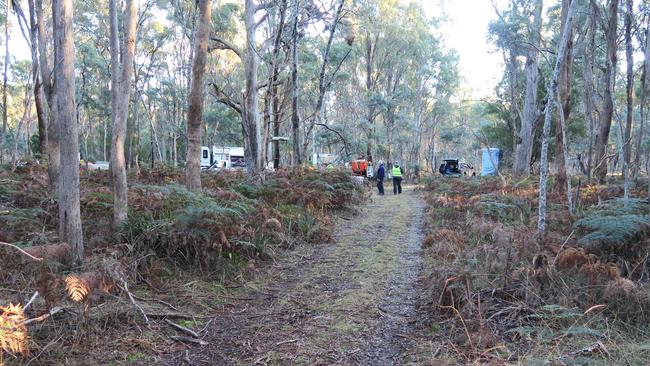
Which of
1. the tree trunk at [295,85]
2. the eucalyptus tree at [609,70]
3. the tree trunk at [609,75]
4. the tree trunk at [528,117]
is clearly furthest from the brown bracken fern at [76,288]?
the tree trunk at [528,117]

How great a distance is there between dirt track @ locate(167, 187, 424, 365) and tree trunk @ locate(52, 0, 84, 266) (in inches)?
75.1

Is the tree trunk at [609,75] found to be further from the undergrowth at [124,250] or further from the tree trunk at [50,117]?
Answer: the tree trunk at [50,117]

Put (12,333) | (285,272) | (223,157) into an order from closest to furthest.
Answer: (12,333) < (285,272) < (223,157)

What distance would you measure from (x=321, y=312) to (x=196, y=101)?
5525 mm

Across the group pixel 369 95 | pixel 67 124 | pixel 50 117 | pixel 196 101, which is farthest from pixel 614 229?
pixel 369 95

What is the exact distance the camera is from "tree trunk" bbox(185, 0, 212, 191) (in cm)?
843

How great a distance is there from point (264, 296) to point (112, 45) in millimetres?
5865

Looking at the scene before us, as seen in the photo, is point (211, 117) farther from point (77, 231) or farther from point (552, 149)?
point (77, 231)

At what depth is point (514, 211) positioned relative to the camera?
9.19 m

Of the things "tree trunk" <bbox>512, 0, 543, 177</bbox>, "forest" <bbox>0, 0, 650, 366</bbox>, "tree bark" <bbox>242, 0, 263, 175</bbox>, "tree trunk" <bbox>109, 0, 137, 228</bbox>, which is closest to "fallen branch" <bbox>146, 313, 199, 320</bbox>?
"forest" <bbox>0, 0, 650, 366</bbox>

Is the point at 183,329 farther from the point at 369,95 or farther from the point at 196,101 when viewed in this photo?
the point at 369,95

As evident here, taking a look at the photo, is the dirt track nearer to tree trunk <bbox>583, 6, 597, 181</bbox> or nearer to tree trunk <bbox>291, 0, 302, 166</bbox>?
tree trunk <bbox>291, 0, 302, 166</bbox>

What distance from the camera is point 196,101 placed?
8422 mm

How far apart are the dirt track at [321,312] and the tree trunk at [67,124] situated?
6.26 feet
